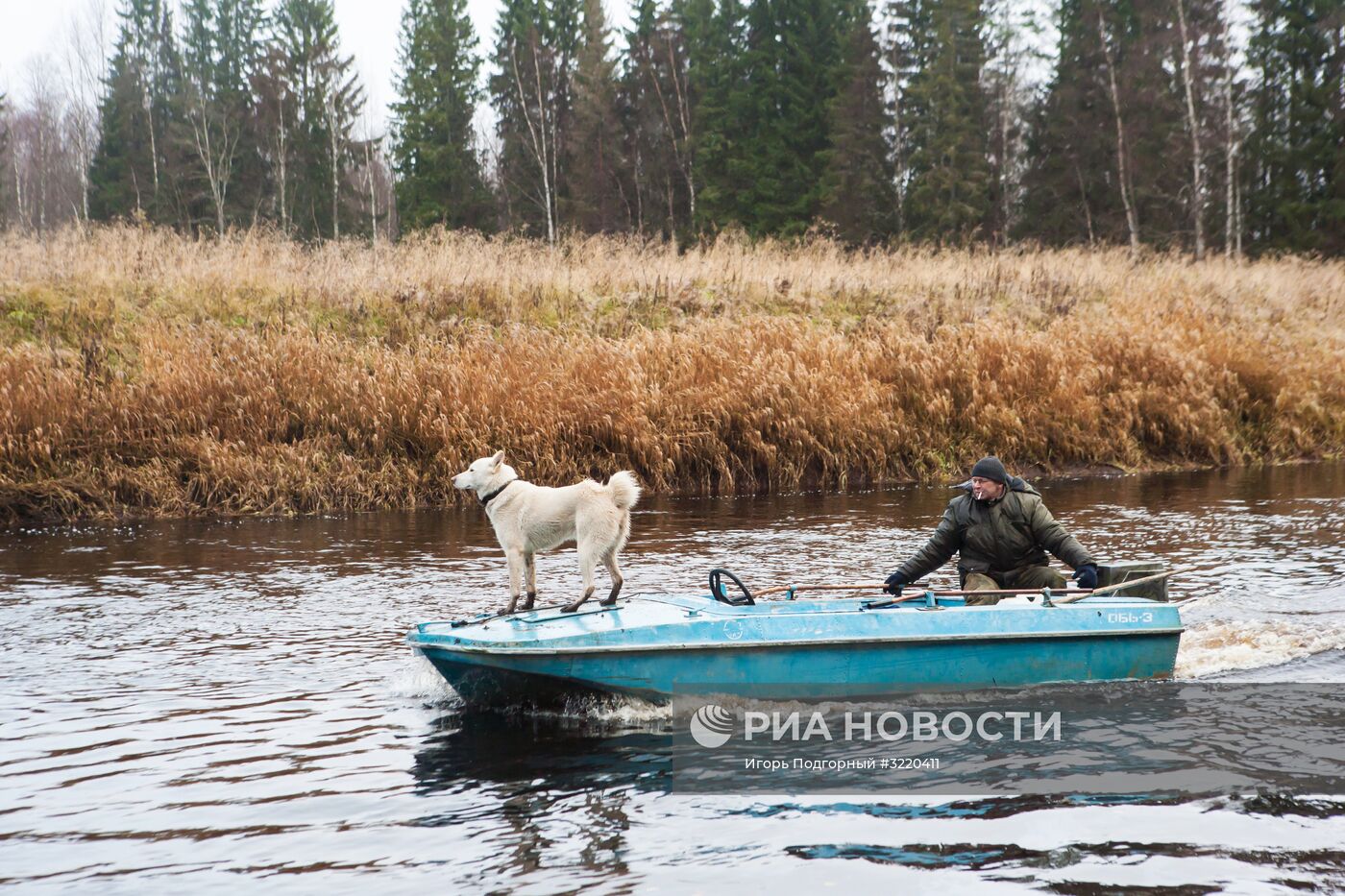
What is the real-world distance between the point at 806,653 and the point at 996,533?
7.42ft

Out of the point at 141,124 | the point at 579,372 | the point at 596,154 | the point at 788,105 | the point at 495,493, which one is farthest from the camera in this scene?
the point at 141,124

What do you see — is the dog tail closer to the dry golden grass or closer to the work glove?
the work glove

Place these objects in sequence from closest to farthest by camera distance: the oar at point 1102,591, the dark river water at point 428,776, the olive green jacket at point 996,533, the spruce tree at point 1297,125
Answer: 1. the dark river water at point 428,776
2. the oar at point 1102,591
3. the olive green jacket at point 996,533
4. the spruce tree at point 1297,125

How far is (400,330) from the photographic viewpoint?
19.4 metres

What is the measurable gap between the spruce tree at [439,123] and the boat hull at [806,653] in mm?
38426

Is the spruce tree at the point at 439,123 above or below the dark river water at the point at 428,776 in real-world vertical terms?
above

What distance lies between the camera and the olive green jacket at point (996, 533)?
27.6 ft

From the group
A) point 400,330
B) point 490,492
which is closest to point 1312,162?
point 400,330

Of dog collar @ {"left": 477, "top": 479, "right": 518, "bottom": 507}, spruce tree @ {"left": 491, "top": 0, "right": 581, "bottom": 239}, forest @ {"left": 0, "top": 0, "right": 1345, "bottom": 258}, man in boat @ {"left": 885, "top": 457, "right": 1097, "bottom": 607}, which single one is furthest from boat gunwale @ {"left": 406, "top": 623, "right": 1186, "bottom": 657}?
spruce tree @ {"left": 491, "top": 0, "right": 581, "bottom": 239}

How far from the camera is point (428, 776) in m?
6.30

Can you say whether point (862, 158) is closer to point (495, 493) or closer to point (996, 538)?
point (996, 538)

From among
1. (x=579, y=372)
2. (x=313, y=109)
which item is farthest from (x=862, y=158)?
(x=579, y=372)

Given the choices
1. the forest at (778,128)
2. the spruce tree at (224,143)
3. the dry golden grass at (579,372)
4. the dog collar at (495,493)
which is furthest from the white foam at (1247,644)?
the spruce tree at (224,143)

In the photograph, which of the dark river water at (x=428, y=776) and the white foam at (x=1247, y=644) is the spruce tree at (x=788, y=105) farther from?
the white foam at (x=1247, y=644)
